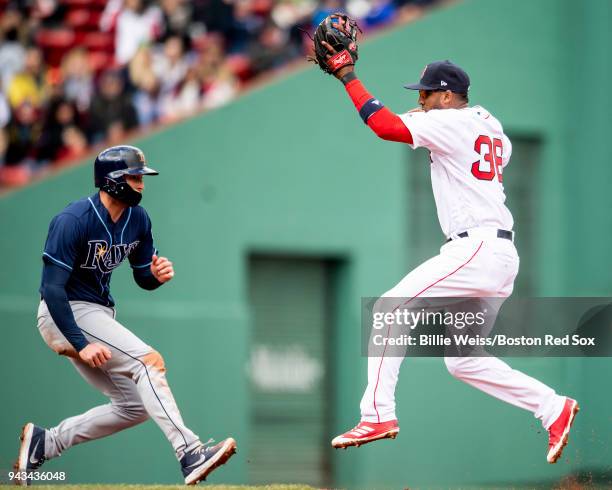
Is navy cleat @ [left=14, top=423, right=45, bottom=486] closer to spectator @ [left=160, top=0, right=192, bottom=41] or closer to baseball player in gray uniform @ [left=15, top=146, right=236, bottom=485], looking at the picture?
baseball player in gray uniform @ [left=15, top=146, right=236, bottom=485]

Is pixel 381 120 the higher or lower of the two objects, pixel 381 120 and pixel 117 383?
the higher

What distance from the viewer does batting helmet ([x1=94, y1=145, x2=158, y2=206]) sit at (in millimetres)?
6625

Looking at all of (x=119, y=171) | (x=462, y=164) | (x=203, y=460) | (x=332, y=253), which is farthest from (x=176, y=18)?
(x=203, y=460)

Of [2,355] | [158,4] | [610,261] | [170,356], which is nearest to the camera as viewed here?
[2,355]

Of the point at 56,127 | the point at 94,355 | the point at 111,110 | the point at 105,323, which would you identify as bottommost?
the point at 94,355

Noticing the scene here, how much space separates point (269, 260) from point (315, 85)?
80.8 inches

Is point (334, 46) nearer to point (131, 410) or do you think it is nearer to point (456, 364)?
point (456, 364)

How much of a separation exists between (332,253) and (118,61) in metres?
3.15

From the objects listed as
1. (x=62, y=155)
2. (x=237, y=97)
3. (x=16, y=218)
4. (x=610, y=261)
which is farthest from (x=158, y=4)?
(x=610, y=261)

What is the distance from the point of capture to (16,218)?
35.8ft

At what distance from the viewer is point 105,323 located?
669 centimetres

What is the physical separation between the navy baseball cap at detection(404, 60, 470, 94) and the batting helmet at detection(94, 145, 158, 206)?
1736 mm

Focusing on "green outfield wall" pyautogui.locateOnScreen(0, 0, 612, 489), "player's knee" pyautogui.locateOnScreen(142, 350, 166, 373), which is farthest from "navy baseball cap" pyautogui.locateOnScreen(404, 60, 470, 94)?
"green outfield wall" pyautogui.locateOnScreen(0, 0, 612, 489)

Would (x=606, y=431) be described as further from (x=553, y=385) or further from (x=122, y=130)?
(x=122, y=130)
